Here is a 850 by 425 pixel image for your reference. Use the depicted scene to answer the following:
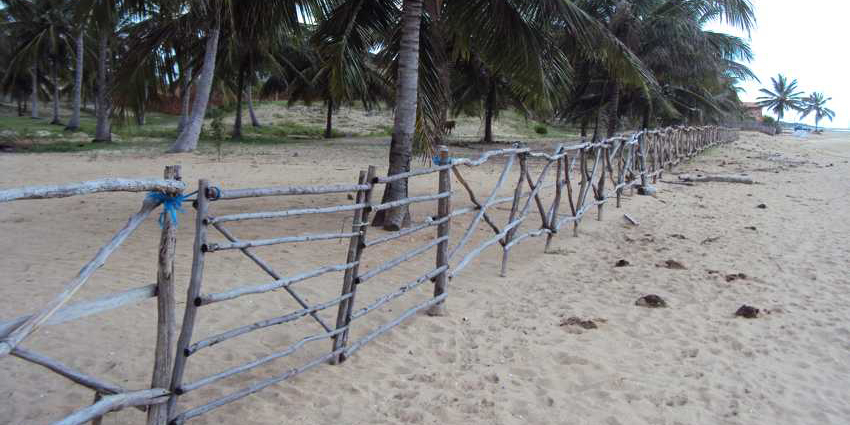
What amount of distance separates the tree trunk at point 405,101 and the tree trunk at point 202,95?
6047 mm

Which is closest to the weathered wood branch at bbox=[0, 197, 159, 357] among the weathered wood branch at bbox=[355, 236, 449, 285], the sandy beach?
the sandy beach

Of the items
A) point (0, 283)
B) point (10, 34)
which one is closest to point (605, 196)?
point (0, 283)

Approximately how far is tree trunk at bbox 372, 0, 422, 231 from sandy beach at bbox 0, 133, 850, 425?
59 centimetres

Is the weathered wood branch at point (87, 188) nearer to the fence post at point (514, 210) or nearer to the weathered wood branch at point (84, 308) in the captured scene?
the weathered wood branch at point (84, 308)

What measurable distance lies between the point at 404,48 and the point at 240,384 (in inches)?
161

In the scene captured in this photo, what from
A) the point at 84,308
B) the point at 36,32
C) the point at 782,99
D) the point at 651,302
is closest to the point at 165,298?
the point at 84,308

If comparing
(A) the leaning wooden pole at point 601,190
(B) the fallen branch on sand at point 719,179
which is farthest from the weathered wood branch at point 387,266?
(B) the fallen branch on sand at point 719,179

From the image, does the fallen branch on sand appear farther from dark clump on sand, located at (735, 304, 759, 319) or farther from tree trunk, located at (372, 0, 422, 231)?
dark clump on sand, located at (735, 304, 759, 319)

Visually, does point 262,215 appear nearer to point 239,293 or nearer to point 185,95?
point 239,293

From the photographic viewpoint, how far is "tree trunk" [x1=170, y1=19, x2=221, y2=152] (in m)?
11.9

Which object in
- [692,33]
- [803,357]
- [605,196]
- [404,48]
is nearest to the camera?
[803,357]

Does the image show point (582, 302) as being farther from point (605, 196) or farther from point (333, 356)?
point (605, 196)

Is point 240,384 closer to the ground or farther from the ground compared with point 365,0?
closer to the ground

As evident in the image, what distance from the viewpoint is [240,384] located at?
3090 mm
